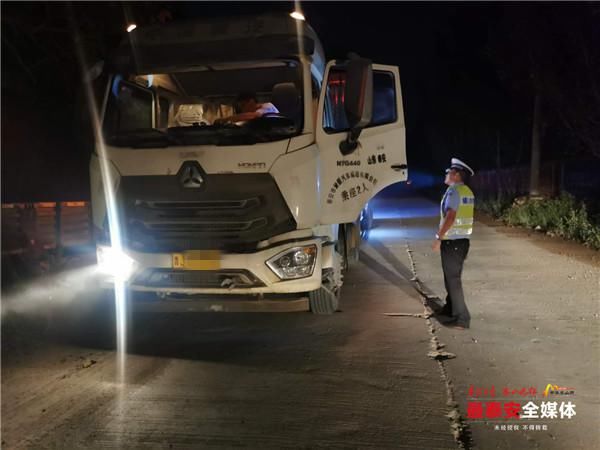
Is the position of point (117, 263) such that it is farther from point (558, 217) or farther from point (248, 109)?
point (558, 217)

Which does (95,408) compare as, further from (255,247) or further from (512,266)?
(512,266)

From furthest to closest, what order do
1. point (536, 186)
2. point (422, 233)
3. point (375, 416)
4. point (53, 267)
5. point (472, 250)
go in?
point (536, 186) < point (422, 233) < point (472, 250) < point (53, 267) < point (375, 416)

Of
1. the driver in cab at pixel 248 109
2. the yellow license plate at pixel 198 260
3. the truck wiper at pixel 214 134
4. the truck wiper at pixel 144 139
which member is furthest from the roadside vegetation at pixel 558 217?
the truck wiper at pixel 144 139

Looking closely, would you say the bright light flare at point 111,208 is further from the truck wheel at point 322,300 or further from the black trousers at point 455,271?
the black trousers at point 455,271

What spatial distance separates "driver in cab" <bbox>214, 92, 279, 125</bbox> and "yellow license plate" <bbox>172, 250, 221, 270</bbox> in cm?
135

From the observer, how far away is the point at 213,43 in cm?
554

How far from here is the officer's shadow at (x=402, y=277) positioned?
7.15 metres

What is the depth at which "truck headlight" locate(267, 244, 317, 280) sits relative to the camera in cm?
507

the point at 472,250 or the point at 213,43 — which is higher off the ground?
Result: the point at 213,43

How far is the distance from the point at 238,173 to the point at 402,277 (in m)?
4.38

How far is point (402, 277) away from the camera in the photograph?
28.4 feet

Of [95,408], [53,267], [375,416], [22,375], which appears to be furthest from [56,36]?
[375,416]

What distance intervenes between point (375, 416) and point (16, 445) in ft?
8.01

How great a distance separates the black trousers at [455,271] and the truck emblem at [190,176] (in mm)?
2706
